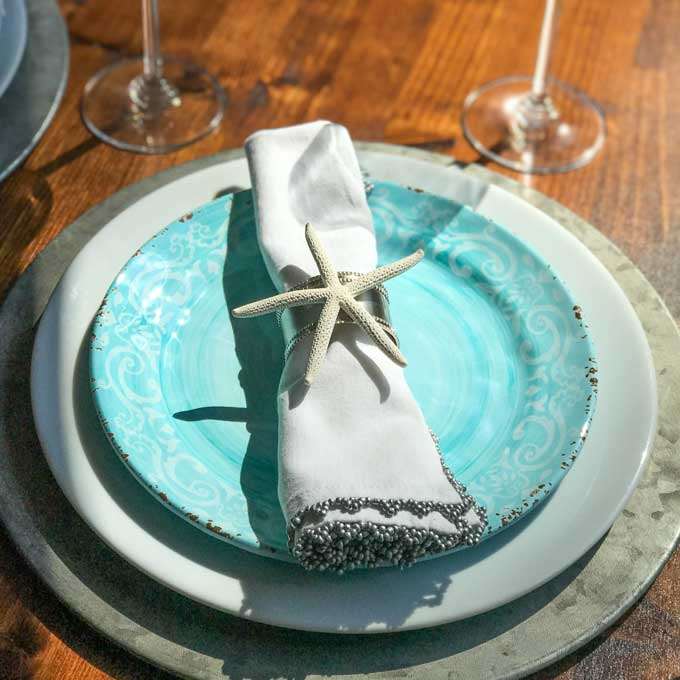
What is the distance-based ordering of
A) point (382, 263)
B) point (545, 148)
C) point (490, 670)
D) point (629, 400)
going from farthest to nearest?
1. point (545, 148)
2. point (382, 263)
3. point (629, 400)
4. point (490, 670)

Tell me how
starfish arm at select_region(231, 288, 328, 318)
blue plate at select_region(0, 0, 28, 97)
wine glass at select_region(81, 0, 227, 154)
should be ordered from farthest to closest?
1. wine glass at select_region(81, 0, 227, 154)
2. blue plate at select_region(0, 0, 28, 97)
3. starfish arm at select_region(231, 288, 328, 318)

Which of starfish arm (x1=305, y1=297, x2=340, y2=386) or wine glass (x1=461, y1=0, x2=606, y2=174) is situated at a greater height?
starfish arm (x1=305, y1=297, x2=340, y2=386)

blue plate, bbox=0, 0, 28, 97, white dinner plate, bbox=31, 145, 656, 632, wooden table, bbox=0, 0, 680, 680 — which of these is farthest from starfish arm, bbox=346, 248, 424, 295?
blue plate, bbox=0, 0, 28, 97

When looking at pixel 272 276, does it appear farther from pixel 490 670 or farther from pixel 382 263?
pixel 490 670

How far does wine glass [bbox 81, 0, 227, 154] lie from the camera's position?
100cm

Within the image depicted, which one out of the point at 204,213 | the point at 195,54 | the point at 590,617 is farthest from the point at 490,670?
the point at 195,54

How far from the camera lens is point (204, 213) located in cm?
82

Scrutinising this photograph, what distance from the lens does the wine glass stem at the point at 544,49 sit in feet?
3.21

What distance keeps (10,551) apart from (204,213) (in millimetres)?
308

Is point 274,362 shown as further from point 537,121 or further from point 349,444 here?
point 537,121

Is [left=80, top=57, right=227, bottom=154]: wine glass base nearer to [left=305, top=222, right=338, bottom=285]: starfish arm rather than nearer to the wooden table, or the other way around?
the wooden table

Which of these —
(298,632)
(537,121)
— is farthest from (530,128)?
(298,632)

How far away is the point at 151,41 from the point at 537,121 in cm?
41

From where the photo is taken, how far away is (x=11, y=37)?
3.05ft
